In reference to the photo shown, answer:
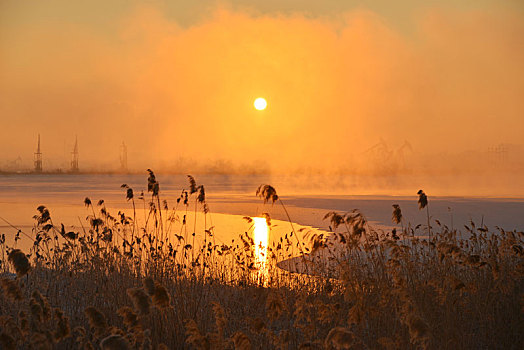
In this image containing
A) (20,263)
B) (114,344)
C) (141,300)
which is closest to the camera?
Result: (114,344)

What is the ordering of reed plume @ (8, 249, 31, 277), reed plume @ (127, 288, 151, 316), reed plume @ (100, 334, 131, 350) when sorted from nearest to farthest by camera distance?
reed plume @ (100, 334, 131, 350)
reed plume @ (127, 288, 151, 316)
reed plume @ (8, 249, 31, 277)

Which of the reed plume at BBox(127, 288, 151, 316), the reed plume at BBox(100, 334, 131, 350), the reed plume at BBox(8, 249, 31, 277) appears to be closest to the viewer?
the reed plume at BBox(100, 334, 131, 350)

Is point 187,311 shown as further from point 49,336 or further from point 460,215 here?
point 460,215

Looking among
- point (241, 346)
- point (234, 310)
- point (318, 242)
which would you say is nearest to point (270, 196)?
point (318, 242)

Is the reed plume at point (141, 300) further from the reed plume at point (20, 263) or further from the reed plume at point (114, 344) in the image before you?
the reed plume at point (20, 263)

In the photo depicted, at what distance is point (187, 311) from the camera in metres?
5.63

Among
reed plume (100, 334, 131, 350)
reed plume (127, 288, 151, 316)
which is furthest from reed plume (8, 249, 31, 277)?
reed plume (100, 334, 131, 350)

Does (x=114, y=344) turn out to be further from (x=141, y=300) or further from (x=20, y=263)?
(x=20, y=263)

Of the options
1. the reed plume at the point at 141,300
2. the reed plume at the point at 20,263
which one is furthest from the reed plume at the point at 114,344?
the reed plume at the point at 20,263

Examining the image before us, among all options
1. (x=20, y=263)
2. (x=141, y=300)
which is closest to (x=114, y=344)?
(x=141, y=300)

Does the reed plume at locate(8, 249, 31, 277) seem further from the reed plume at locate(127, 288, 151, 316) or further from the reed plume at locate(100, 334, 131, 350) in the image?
the reed plume at locate(100, 334, 131, 350)

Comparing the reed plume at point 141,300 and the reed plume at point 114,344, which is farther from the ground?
the reed plume at point 141,300

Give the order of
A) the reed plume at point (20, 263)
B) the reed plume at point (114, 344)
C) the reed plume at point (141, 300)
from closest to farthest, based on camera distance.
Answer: the reed plume at point (114, 344)
the reed plume at point (141, 300)
the reed plume at point (20, 263)

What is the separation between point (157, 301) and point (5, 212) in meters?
26.6
